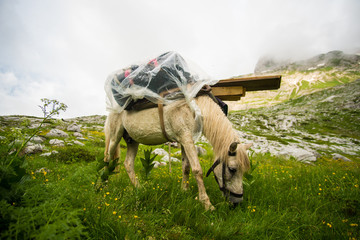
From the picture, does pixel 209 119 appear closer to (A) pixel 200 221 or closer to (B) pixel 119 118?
(A) pixel 200 221

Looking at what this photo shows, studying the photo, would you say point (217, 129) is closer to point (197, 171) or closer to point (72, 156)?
point (197, 171)

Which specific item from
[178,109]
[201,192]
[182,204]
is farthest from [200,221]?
[178,109]

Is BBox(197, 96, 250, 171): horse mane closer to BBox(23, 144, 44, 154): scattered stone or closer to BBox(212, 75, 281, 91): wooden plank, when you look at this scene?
BBox(212, 75, 281, 91): wooden plank

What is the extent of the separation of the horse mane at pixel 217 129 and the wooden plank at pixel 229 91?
93 centimetres

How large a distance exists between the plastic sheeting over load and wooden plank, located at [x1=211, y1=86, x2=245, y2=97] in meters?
0.86

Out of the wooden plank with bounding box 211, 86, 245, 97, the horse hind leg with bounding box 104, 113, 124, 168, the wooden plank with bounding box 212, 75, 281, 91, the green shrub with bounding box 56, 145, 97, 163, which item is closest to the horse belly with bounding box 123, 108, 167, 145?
the horse hind leg with bounding box 104, 113, 124, 168

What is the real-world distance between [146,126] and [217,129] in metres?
1.64

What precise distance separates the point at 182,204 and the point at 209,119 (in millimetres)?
1749

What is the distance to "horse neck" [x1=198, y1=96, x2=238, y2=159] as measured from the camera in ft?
11.5

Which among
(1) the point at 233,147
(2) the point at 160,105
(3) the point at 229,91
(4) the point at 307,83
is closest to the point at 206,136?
(1) the point at 233,147

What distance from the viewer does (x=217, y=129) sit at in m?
3.57

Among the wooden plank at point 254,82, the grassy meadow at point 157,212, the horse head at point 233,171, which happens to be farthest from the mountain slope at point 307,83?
the horse head at point 233,171

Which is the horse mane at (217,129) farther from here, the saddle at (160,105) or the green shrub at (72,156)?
the green shrub at (72,156)

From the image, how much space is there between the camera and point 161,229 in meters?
2.18
